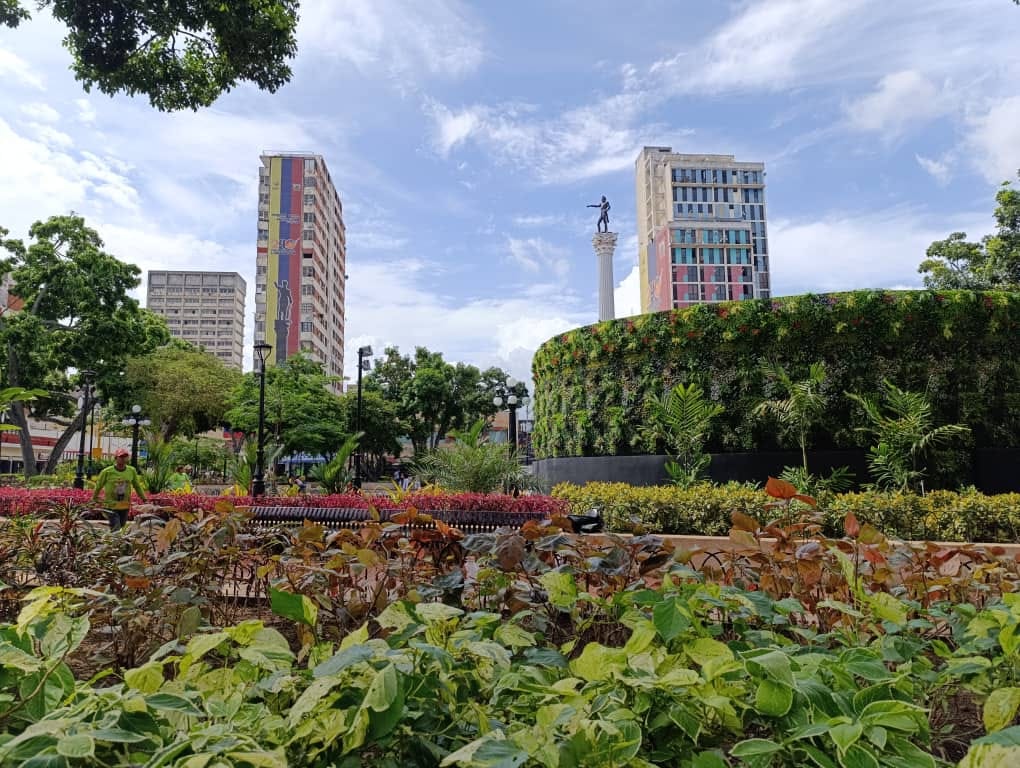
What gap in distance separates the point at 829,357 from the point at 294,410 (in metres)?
24.8

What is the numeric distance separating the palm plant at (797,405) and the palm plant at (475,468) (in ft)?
14.2

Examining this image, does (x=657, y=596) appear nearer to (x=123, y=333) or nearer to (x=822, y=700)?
(x=822, y=700)

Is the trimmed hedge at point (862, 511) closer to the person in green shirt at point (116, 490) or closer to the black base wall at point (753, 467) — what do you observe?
the black base wall at point (753, 467)

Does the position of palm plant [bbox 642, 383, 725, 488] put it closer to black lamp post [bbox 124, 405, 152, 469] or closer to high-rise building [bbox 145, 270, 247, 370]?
black lamp post [bbox 124, 405, 152, 469]

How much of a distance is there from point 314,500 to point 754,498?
19.0ft

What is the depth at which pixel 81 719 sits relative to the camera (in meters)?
1.00

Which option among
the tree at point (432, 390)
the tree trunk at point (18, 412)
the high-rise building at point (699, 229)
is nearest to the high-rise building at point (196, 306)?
the high-rise building at point (699, 229)

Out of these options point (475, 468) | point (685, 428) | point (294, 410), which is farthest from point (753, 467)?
point (294, 410)

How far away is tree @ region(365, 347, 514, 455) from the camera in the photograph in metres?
39.9

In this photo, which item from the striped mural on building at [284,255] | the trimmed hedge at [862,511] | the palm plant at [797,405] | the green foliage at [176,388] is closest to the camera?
the trimmed hedge at [862,511]

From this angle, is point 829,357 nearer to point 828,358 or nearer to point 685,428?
point 828,358

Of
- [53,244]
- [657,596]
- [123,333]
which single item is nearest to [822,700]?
[657,596]

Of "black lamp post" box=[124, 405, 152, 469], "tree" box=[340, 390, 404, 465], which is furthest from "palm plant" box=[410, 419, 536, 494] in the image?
"tree" box=[340, 390, 404, 465]

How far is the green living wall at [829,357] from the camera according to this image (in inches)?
442
